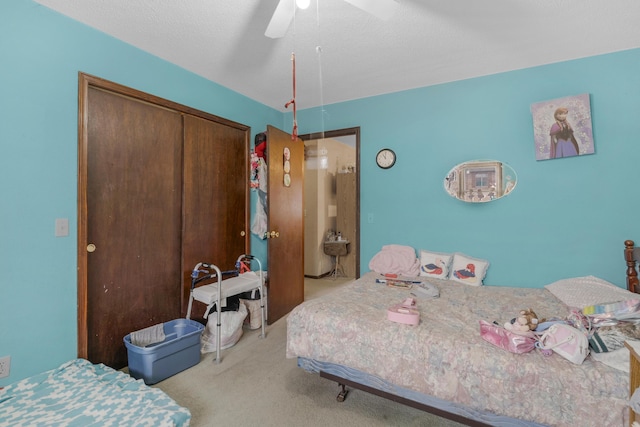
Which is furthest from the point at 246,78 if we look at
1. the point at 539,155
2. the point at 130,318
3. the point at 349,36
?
the point at 539,155

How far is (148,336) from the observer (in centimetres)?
239

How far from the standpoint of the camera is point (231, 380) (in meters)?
2.16

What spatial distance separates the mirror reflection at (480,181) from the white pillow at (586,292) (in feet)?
3.07

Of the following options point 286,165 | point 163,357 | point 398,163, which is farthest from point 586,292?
point 163,357

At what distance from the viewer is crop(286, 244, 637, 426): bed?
131 centimetres

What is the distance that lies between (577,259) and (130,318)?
13.0 feet

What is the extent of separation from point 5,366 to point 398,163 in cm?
365

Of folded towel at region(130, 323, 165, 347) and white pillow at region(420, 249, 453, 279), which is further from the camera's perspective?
white pillow at region(420, 249, 453, 279)

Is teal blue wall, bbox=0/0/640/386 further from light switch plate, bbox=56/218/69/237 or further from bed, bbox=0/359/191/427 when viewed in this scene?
bed, bbox=0/359/191/427

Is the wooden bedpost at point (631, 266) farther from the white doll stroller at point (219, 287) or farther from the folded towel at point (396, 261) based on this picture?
the white doll stroller at point (219, 287)

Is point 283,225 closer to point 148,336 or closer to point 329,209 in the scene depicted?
point 148,336

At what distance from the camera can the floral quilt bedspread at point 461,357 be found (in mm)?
1304

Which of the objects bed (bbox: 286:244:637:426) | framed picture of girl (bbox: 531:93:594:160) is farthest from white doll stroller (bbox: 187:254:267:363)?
framed picture of girl (bbox: 531:93:594:160)

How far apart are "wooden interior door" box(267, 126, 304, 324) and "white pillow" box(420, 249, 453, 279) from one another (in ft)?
5.07
